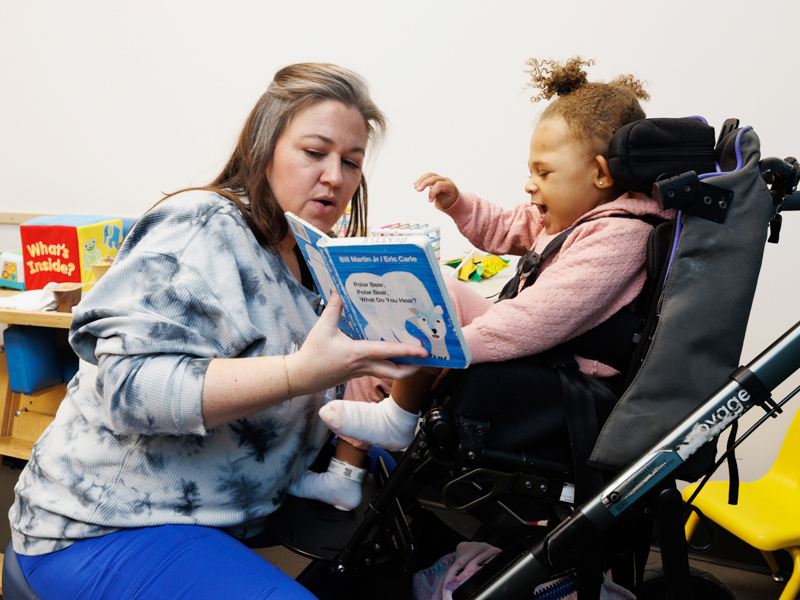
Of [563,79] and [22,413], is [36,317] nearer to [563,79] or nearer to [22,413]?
[22,413]

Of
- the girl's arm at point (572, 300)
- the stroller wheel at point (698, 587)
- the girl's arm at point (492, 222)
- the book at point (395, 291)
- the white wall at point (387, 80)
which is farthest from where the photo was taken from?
the white wall at point (387, 80)

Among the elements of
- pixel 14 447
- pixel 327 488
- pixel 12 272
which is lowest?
pixel 14 447

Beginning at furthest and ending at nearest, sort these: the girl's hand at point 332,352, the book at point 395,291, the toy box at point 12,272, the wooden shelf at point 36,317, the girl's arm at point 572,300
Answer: the toy box at point 12,272 < the wooden shelf at point 36,317 < the girl's arm at point 572,300 < the girl's hand at point 332,352 < the book at point 395,291

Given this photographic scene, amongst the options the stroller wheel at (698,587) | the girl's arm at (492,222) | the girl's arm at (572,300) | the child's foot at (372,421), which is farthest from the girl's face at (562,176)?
the stroller wheel at (698,587)

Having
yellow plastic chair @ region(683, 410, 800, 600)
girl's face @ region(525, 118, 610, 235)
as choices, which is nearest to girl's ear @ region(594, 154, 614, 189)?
girl's face @ region(525, 118, 610, 235)

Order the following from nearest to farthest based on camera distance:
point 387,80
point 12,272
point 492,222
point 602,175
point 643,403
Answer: point 643,403, point 602,175, point 492,222, point 12,272, point 387,80

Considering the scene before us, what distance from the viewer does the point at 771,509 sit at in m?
1.46

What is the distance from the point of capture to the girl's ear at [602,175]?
3.32 feet

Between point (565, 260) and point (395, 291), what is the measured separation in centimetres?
37

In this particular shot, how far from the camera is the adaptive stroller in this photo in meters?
0.77

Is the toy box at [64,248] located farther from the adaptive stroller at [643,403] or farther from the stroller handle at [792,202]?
the stroller handle at [792,202]

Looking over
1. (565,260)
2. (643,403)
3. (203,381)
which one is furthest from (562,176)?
(203,381)

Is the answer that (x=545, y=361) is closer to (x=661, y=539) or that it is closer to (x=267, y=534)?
(x=661, y=539)

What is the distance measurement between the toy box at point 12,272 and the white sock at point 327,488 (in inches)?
63.3
